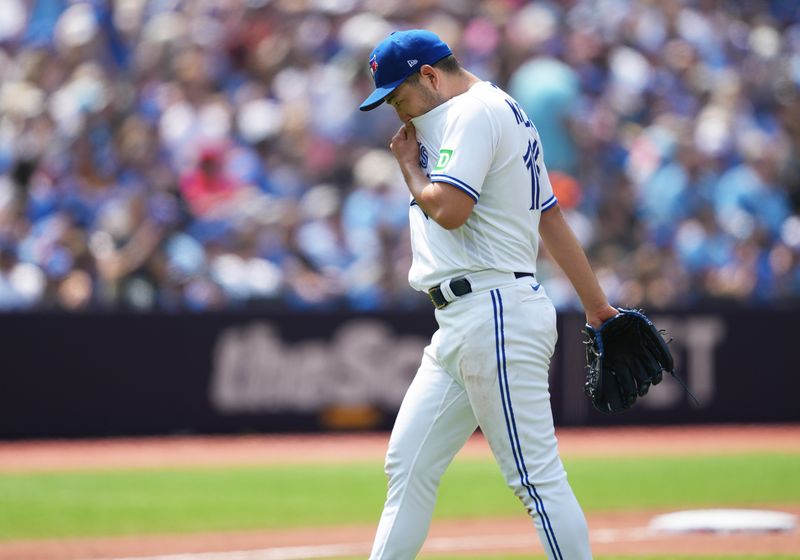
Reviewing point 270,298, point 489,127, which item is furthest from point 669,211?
point 489,127

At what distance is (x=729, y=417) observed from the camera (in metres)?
14.4

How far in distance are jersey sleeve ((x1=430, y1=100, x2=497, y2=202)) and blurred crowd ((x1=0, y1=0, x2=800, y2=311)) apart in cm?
861

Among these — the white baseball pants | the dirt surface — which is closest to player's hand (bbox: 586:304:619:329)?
the white baseball pants

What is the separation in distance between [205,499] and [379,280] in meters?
4.47

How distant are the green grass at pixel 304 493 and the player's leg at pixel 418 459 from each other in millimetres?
3660

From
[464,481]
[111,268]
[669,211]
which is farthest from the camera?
[669,211]

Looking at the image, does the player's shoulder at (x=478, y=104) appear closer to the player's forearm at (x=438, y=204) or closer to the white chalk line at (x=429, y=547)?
the player's forearm at (x=438, y=204)

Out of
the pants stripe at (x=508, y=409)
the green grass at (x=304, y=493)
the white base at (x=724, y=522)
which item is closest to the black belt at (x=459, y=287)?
the pants stripe at (x=508, y=409)

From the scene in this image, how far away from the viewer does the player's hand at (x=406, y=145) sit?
4.83 m

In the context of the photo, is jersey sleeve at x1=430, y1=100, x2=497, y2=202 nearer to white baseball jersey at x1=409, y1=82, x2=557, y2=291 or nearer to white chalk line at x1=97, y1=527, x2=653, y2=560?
white baseball jersey at x1=409, y1=82, x2=557, y2=291

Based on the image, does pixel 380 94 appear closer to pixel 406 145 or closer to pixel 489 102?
pixel 406 145

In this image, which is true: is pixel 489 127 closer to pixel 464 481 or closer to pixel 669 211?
pixel 464 481

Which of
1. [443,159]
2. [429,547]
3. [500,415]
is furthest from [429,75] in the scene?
[429,547]

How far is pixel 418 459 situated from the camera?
4867 mm
